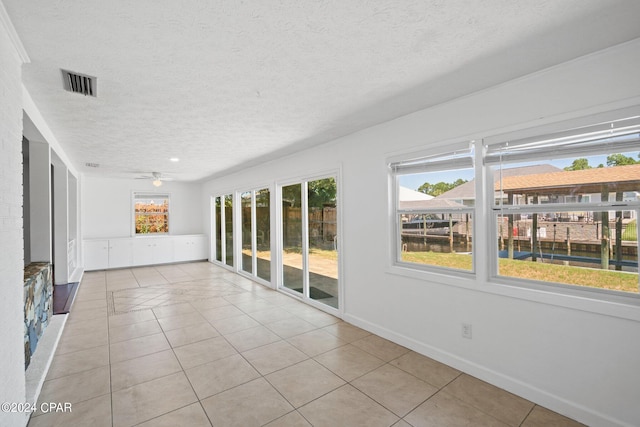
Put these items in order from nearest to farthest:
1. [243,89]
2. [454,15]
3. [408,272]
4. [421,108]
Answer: [454,15]
[243,89]
[421,108]
[408,272]

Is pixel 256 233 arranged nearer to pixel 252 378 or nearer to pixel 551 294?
pixel 252 378

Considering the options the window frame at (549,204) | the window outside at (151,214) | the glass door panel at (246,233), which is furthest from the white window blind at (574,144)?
the window outside at (151,214)

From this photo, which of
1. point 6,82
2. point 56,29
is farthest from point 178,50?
point 6,82

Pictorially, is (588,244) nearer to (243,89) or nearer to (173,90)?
(243,89)

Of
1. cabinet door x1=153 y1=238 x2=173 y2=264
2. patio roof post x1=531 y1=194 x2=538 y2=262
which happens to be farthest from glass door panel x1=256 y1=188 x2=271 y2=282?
patio roof post x1=531 y1=194 x2=538 y2=262

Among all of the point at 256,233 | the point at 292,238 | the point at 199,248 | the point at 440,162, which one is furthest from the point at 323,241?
the point at 199,248

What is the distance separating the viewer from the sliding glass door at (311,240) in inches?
178

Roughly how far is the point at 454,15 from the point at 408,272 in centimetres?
236

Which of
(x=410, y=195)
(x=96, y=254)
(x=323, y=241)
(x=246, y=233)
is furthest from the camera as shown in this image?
(x=96, y=254)

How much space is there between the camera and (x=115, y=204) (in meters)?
8.23

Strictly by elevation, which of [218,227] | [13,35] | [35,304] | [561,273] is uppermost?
[13,35]

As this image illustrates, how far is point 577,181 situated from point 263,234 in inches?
202

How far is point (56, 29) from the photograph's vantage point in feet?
5.55

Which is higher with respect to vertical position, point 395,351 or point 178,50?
point 178,50
